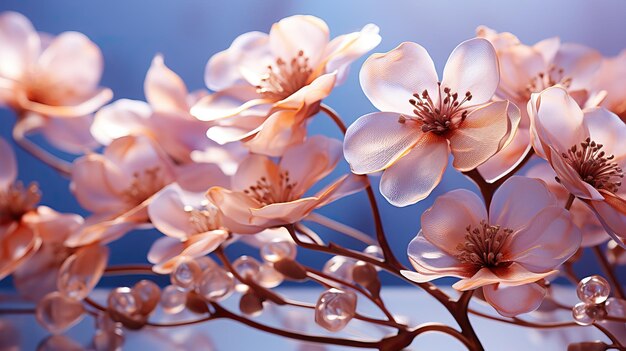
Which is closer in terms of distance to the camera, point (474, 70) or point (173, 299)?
point (474, 70)

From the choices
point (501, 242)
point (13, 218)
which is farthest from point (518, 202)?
point (13, 218)

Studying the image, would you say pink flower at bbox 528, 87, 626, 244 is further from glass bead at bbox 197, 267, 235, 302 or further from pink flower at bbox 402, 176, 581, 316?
glass bead at bbox 197, 267, 235, 302

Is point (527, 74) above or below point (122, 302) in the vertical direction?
above

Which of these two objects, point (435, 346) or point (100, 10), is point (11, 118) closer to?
point (100, 10)

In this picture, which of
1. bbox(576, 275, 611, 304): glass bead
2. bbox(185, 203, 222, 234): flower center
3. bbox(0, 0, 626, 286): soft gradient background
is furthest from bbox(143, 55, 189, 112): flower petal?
bbox(576, 275, 611, 304): glass bead

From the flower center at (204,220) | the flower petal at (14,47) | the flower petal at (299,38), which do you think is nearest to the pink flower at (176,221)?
the flower center at (204,220)

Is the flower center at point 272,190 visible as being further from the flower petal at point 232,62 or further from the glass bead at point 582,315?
the glass bead at point 582,315

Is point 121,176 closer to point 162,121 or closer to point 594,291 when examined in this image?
point 162,121
